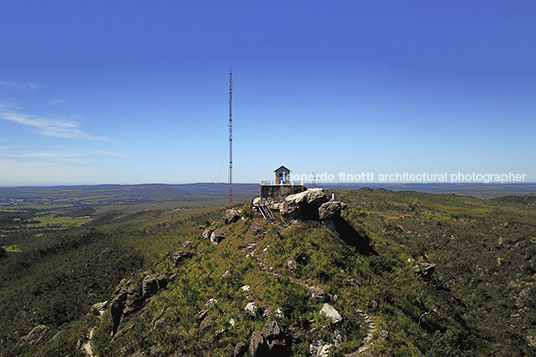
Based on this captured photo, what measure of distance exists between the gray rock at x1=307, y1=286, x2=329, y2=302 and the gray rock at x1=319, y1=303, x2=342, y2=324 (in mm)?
727

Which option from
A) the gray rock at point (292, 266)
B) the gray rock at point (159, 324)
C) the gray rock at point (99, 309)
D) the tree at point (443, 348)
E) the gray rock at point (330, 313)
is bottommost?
the gray rock at point (99, 309)

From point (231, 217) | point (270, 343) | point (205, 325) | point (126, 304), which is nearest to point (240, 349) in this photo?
point (270, 343)

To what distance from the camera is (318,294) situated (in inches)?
966

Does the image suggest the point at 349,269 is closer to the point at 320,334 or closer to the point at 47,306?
the point at 320,334

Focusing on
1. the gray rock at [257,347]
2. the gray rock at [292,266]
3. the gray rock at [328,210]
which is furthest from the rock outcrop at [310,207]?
the gray rock at [257,347]

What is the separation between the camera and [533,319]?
44.8 meters

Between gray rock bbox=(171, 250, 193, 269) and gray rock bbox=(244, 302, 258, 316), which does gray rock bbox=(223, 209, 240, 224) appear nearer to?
gray rock bbox=(171, 250, 193, 269)

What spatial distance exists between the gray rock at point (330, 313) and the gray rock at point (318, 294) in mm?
727

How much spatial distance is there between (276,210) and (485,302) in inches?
1977

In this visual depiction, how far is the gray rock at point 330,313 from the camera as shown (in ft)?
73.2

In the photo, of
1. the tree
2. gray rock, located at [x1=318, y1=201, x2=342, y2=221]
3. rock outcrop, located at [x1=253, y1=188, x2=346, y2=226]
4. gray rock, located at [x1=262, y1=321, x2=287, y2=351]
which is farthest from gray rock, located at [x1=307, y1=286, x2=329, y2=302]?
gray rock, located at [x1=318, y1=201, x2=342, y2=221]

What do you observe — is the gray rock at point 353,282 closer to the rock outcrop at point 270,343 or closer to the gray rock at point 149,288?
the rock outcrop at point 270,343

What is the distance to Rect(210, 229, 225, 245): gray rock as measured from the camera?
140ft

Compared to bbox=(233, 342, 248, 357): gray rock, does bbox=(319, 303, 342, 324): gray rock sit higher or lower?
higher
